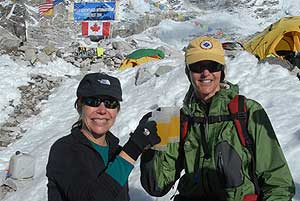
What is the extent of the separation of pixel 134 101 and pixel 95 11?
1160cm

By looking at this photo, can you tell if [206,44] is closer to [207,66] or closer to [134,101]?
[207,66]

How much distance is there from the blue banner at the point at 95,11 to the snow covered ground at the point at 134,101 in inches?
185

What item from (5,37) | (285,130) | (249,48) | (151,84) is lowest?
(5,37)

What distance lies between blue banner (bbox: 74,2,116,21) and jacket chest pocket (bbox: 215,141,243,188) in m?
18.5

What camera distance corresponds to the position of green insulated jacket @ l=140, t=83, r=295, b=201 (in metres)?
2.61

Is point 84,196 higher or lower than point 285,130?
higher

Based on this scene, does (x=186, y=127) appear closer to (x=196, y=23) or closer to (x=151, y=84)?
(x=151, y=84)

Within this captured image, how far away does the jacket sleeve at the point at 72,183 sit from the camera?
231 centimetres

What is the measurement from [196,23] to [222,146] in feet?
101

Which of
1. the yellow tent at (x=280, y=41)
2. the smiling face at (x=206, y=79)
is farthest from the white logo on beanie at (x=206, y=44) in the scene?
the yellow tent at (x=280, y=41)

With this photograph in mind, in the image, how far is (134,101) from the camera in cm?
1030

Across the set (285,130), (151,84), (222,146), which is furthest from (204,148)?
(151,84)

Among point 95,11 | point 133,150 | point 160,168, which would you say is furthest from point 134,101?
point 95,11

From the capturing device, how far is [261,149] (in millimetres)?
2604
